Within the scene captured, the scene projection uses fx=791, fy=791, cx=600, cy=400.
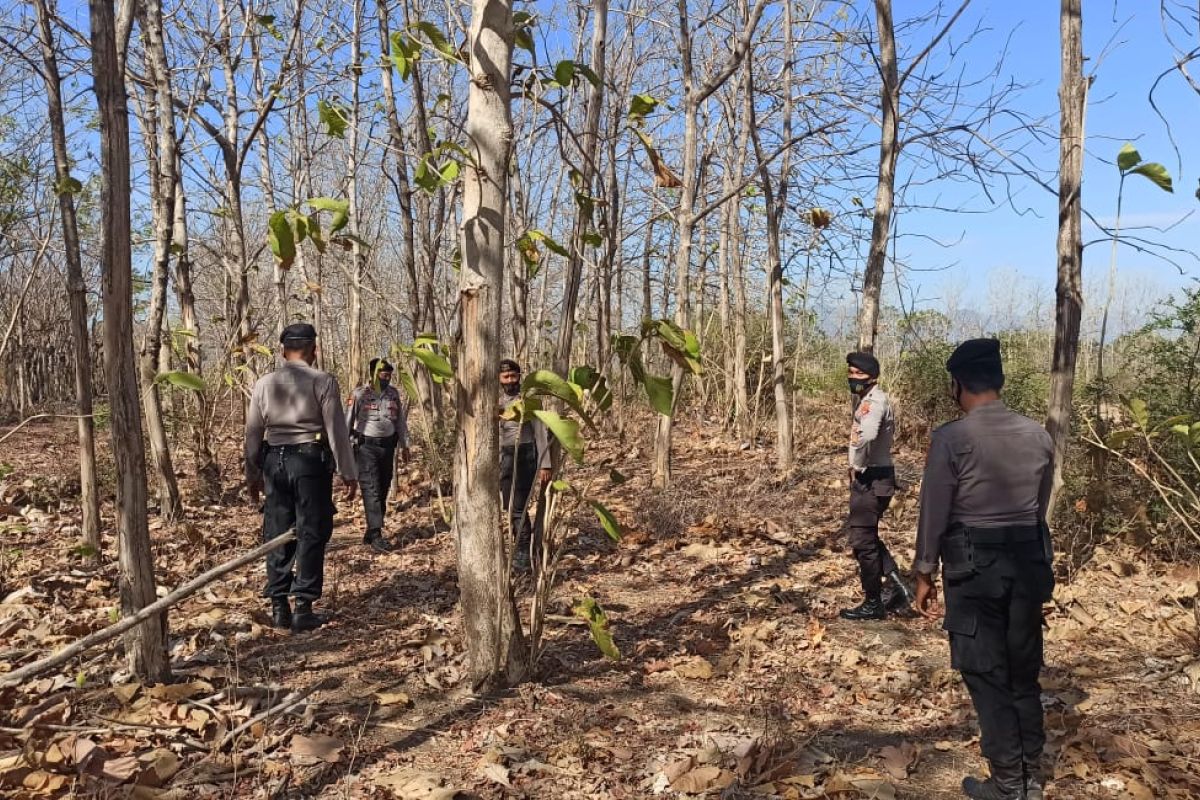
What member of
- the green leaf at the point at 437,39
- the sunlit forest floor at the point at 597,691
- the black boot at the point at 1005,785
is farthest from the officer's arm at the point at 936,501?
the green leaf at the point at 437,39

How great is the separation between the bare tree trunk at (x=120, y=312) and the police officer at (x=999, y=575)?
9.93 ft

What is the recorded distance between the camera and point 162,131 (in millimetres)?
6457

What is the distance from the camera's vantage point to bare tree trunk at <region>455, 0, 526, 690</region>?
3197 mm

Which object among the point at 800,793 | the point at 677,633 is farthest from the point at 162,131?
the point at 800,793

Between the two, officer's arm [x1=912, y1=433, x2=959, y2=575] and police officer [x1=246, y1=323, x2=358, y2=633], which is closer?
officer's arm [x1=912, y1=433, x2=959, y2=575]

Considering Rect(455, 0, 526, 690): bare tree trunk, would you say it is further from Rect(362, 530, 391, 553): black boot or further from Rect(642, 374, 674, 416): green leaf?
Rect(362, 530, 391, 553): black boot

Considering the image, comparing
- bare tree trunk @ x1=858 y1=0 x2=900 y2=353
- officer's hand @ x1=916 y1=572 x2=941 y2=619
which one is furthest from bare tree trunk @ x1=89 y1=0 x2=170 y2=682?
bare tree trunk @ x1=858 y1=0 x2=900 y2=353

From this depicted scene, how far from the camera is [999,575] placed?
9.02 ft

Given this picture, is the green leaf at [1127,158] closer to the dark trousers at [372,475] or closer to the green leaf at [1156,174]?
the green leaf at [1156,174]

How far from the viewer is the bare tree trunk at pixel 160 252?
246 inches

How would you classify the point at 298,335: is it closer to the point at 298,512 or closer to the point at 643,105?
the point at 298,512

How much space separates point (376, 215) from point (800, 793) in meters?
20.2

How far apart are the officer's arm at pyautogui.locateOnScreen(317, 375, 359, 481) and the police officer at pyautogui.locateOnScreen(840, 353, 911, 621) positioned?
2.89m

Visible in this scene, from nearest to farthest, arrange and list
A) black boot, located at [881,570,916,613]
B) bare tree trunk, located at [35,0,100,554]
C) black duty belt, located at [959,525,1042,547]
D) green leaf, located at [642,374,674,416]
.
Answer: black duty belt, located at [959,525,1042,547] < green leaf, located at [642,374,674,416] < black boot, located at [881,570,916,613] < bare tree trunk, located at [35,0,100,554]
